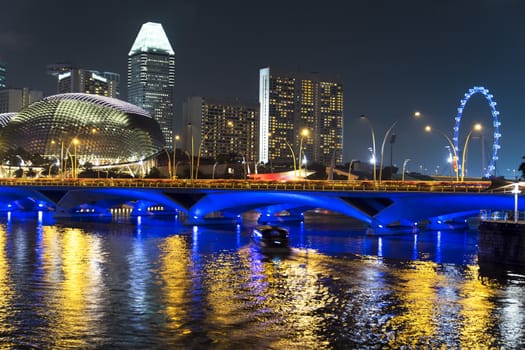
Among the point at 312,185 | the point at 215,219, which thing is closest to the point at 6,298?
the point at 312,185

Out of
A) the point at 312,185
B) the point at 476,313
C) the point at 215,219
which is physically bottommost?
the point at 476,313

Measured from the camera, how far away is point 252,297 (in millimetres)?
35000

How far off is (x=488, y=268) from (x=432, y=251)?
38.5 feet

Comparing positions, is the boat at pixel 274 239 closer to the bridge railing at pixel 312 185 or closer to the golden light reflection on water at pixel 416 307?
the golden light reflection on water at pixel 416 307

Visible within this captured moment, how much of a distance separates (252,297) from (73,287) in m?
9.89

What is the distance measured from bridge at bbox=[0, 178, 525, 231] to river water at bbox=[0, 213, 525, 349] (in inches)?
247

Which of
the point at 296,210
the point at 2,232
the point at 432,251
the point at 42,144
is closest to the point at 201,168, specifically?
the point at 42,144

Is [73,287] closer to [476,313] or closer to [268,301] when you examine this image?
[268,301]

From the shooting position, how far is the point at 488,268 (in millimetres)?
46312

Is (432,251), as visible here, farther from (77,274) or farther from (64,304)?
(64,304)

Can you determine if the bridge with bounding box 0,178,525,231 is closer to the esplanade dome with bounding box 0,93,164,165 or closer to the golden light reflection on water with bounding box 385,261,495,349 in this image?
the golden light reflection on water with bounding box 385,261,495,349

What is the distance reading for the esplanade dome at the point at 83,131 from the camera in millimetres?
169875

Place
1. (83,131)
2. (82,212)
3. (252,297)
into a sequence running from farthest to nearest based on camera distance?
(83,131) → (82,212) → (252,297)

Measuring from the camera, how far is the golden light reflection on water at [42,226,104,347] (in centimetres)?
2734
